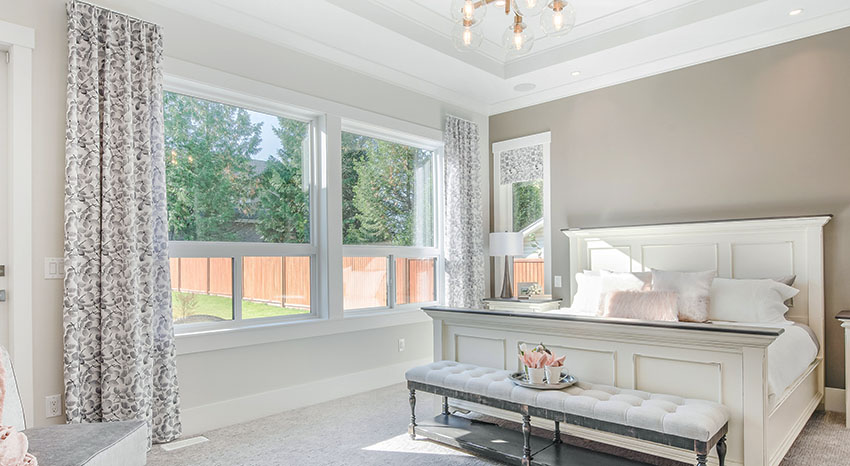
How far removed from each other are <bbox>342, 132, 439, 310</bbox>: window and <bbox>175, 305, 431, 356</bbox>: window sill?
0.50 feet

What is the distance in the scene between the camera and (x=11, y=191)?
2752 mm

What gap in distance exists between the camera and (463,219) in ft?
17.3

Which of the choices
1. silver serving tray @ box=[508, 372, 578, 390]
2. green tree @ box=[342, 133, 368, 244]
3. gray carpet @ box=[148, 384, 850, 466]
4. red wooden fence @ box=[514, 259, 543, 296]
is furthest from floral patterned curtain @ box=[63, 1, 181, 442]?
red wooden fence @ box=[514, 259, 543, 296]

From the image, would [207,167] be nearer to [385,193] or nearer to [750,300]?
[385,193]

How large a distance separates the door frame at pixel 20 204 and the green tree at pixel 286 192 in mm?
1438

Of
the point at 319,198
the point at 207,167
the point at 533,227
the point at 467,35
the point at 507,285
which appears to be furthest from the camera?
the point at 533,227

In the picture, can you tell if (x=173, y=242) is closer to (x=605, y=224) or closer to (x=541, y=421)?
(x=541, y=421)

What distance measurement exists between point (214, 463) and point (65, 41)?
8.12 feet

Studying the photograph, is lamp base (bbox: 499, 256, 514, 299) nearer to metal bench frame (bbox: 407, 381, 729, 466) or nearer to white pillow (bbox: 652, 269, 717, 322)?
white pillow (bbox: 652, 269, 717, 322)

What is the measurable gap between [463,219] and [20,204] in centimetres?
355

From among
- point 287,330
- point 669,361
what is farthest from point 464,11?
point 287,330

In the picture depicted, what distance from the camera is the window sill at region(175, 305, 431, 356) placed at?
3400 millimetres

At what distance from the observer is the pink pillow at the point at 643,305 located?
3566 mm

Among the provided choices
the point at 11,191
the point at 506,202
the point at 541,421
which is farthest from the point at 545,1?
the point at 506,202
